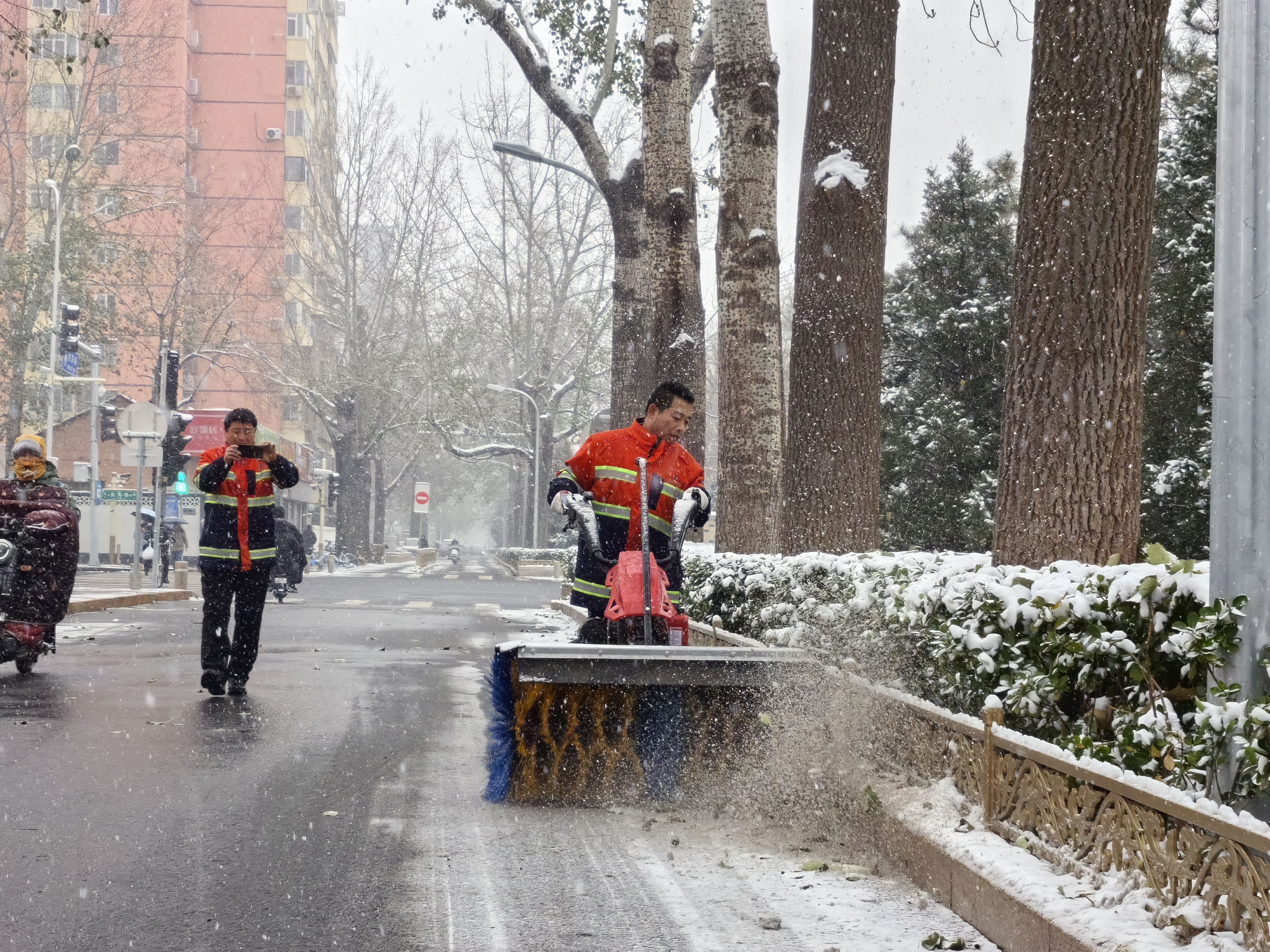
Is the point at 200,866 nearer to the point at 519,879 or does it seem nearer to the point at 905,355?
the point at 519,879

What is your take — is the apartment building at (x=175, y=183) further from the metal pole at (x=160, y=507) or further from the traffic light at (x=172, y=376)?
the metal pole at (x=160, y=507)

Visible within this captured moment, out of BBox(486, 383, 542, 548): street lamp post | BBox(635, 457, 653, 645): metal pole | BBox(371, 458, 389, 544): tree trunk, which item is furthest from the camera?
BBox(371, 458, 389, 544): tree trunk

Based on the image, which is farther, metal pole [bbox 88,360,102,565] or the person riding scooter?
metal pole [bbox 88,360,102,565]

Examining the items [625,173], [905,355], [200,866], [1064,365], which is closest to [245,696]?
[200,866]

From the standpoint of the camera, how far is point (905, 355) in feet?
108

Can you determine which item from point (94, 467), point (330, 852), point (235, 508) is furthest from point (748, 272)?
point (94, 467)

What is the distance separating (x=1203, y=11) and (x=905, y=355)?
38.2 feet

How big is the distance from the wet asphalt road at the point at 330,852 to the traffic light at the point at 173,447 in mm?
17729

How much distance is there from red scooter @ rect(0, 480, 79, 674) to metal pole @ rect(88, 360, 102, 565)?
2284cm

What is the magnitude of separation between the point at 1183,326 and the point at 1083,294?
17691 mm

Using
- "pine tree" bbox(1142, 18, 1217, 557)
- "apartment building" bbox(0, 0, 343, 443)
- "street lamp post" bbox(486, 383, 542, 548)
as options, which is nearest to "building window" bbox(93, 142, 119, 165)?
"apartment building" bbox(0, 0, 343, 443)

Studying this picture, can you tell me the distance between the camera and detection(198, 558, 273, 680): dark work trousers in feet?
31.4

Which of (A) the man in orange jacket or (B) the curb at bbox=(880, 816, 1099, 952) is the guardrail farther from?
(A) the man in orange jacket

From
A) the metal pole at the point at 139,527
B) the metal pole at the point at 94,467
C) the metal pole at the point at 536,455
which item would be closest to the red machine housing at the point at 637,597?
the metal pole at the point at 139,527
